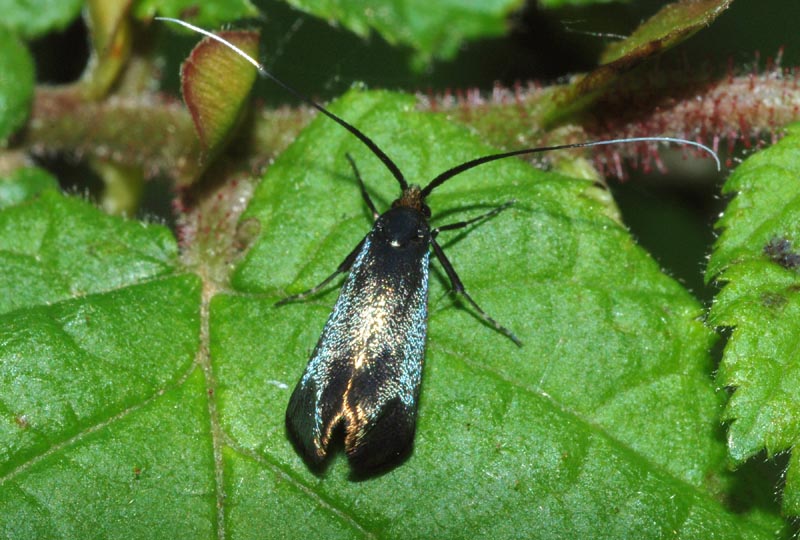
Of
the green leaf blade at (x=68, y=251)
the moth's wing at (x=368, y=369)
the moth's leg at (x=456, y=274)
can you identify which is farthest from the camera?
the green leaf blade at (x=68, y=251)

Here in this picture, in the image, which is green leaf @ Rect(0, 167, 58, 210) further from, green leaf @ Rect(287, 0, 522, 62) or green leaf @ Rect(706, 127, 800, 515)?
green leaf @ Rect(706, 127, 800, 515)

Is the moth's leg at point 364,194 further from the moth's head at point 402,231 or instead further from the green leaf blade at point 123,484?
the green leaf blade at point 123,484

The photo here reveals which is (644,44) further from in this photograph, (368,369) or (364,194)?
(368,369)

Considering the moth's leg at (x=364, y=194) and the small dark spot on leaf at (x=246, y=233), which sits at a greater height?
the moth's leg at (x=364, y=194)

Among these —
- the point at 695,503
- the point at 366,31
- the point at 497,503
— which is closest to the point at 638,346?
the point at 695,503

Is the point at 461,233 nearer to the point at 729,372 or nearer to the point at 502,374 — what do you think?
the point at 502,374

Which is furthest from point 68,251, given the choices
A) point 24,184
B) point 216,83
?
point 24,184

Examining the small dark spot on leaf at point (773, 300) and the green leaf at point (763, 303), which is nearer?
the green leaf at point (763, 303)

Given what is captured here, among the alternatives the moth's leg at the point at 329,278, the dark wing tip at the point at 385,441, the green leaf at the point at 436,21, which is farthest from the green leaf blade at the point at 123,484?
the green leaf at the point at 436,21
